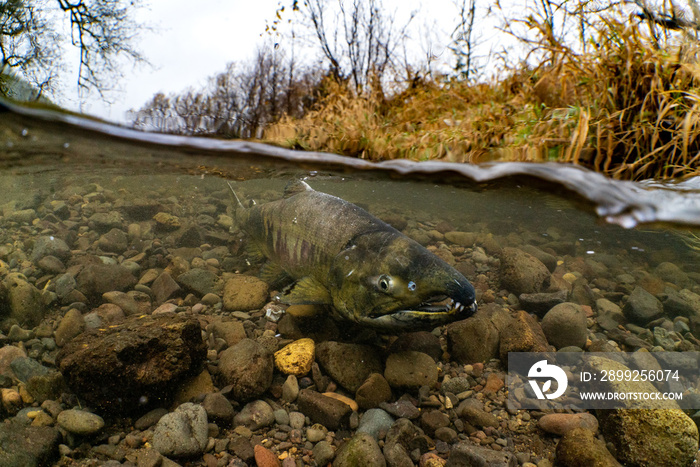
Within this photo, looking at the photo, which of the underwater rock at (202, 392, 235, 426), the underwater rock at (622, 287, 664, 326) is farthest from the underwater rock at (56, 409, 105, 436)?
the underwater rock at (622, 287, 664, 326)

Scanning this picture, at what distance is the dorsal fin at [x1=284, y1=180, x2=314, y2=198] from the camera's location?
4.99 m

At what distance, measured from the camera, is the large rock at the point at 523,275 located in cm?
536

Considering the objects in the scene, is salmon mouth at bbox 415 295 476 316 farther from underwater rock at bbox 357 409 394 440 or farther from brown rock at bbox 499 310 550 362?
brown rock at bbox 499 310 550 362

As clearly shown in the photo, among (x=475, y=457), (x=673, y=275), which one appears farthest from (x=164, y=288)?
(x=673, y=275)

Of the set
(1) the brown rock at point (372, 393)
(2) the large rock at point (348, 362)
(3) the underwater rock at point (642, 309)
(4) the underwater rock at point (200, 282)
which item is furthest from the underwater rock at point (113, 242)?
(3) the underwater rock at point (642, 309)

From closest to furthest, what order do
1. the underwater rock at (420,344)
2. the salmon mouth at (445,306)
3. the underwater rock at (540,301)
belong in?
the salmon mouth at (445,306), the underwater rock at (420,344), the underwater rock at (540,301)

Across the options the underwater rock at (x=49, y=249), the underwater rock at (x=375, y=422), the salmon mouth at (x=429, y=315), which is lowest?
the underwater rock at (x=375, y=422)

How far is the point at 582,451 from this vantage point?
2803 millimetres

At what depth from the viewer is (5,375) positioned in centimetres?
346

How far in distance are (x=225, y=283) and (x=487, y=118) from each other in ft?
17.7

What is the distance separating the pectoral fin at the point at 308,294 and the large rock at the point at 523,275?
3281mm

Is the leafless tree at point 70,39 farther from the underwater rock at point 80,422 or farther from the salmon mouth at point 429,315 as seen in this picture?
the salmon mouth at point 429,315

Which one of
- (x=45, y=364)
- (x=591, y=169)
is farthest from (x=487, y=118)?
(x=45, y=364)

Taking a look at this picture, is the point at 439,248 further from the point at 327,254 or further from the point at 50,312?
the point at 50,312
